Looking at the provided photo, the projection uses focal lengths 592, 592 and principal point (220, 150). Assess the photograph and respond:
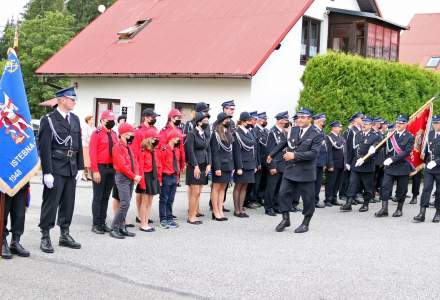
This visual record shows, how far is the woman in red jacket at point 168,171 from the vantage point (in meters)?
9.77

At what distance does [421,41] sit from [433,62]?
10.2ft

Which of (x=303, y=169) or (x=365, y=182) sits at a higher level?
(x=303, y=169)

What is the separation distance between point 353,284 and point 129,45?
1770 centimetres

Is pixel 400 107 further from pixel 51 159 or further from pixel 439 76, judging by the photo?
pixel 51 159

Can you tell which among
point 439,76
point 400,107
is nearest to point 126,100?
point 400,107

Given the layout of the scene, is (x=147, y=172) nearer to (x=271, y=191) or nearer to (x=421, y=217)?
(x=271, y=191)

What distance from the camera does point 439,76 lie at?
2159cm

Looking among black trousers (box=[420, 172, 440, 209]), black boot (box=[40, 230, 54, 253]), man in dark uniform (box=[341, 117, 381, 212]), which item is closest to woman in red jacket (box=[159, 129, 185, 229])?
black boot (box=[40, 230, 54, 253])

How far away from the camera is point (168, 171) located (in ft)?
32.0

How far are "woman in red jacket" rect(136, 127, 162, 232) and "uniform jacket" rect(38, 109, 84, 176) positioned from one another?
57.7 inches

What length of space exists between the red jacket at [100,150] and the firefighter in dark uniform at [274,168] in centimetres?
375

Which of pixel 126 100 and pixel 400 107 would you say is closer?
pixel 400 107

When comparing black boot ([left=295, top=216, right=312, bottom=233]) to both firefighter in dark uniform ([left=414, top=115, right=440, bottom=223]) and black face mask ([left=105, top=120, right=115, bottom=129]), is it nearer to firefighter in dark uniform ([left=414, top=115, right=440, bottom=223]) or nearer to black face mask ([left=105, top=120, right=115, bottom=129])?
firefighter in dark uniform ([left=414, top=115, right=440, bottom=223])

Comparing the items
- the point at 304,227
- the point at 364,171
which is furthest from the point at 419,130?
the point at 304,227
